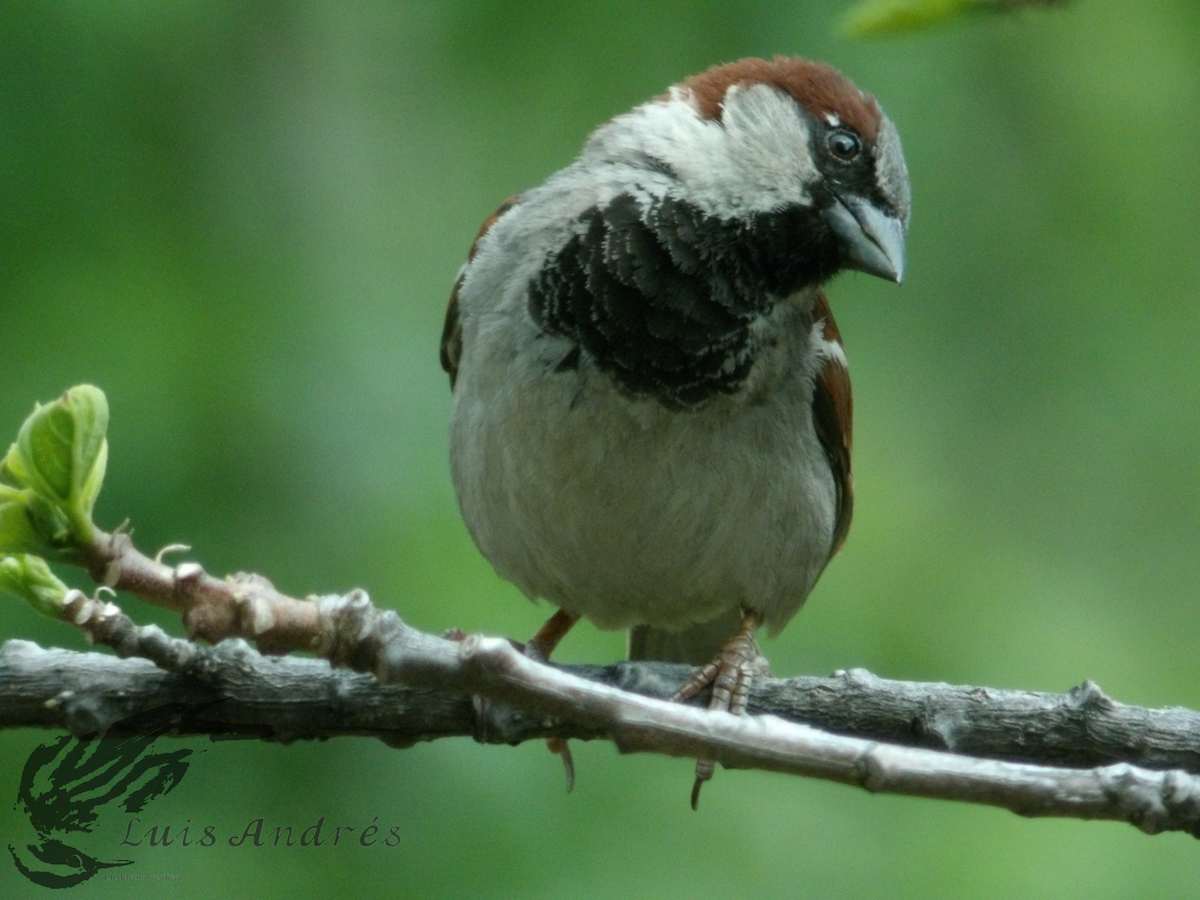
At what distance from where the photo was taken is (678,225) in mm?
3023

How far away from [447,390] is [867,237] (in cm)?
141

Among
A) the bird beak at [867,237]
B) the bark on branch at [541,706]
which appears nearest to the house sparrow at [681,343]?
the bird beak at [867,237]

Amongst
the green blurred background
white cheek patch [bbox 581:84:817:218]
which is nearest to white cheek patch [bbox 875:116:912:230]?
white cheek patch [bbox 581:84:817:218]

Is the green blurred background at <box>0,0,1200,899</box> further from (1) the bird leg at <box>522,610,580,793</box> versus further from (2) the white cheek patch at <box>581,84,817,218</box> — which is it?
(2) the white cheek patch at <box>581,84,817,218</box>

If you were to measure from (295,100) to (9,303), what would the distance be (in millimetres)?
1246

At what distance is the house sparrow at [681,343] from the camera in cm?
304

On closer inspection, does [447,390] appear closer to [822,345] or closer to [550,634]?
[550,634]

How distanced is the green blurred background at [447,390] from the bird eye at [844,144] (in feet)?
2.73

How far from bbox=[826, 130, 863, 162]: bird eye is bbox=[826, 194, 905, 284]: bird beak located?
0.10m

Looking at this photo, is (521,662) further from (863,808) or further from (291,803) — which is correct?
(863,808)

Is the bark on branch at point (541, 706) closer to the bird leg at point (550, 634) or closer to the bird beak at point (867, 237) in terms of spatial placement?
the bird leg at point (550, 634)

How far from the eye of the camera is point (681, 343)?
3.01m

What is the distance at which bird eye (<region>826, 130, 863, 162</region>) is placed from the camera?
312 cm

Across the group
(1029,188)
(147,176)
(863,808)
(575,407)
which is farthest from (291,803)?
(1029,188)
